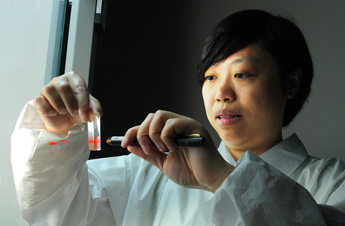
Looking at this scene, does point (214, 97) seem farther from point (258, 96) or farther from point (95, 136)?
point (95, 136)

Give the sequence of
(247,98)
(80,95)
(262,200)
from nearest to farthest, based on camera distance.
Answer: (262,200), (80,95), (247,98)

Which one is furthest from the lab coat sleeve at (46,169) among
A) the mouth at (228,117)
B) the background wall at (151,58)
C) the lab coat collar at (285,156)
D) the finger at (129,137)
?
the background wall at (151,58)

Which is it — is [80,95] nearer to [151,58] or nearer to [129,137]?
[129,137]

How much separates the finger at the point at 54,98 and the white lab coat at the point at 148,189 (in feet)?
0.23

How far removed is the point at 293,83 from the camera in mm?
737

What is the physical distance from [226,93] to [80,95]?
30cm

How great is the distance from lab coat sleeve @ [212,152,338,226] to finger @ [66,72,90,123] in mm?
239

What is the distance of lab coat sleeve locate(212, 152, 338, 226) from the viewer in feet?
1.30

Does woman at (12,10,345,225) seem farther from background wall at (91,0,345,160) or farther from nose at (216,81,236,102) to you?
background wall at (91,0,345,160)

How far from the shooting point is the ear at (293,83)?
727 mm

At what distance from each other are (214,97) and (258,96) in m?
0.09

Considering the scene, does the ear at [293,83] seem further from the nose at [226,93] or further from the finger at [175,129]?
the finger at [175,129]

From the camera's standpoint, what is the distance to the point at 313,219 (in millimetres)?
397

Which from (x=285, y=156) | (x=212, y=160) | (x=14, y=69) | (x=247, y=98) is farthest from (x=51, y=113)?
(x=285, y=156)
